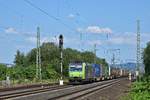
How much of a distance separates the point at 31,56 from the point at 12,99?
4548 inches

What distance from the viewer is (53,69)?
328ft

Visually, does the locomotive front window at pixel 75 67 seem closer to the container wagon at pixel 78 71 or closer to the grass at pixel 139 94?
the container wagon at pixel 78 71

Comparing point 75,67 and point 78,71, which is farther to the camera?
point 75,67

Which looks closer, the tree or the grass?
the grass

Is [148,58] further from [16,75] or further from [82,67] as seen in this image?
[16,75]

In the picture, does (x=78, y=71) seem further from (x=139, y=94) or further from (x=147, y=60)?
(x=139, y=94)

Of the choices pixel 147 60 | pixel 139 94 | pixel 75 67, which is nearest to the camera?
pixel 139 94

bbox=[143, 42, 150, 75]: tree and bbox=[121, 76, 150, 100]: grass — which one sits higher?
bbox=[143, 42, 150, 75]: tree

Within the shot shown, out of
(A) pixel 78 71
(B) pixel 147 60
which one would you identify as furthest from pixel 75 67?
(B) pixel 147 60

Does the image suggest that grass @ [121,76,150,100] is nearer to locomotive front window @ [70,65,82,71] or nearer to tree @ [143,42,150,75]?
locomotive front window @ [70,65,82,71]

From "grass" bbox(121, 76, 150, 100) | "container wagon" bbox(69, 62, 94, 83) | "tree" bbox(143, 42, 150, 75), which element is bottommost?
"grass" bbox(121, 76, 150, 100)

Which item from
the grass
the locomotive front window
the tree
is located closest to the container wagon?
the locomotive front window

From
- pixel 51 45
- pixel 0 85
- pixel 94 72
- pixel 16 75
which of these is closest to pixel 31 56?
pixel 51 45

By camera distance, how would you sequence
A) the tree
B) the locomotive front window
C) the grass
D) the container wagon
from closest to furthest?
the grass
the container wagon
the locomotive front window
the tree
